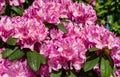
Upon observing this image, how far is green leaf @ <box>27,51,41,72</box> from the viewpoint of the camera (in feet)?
8.88

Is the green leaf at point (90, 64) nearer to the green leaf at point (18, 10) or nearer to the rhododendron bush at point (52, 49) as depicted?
the rhododendron bush at point (52, 49)

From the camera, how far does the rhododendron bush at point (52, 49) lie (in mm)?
2758

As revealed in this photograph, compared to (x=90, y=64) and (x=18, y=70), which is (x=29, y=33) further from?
(x=90, y=64)

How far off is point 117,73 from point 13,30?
0.76 meters

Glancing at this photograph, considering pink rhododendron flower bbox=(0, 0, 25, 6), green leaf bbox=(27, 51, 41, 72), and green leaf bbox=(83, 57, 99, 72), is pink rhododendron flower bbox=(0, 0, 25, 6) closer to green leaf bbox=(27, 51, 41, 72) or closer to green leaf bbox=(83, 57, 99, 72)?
green leaf bbox=(27, 51, 41, 72)

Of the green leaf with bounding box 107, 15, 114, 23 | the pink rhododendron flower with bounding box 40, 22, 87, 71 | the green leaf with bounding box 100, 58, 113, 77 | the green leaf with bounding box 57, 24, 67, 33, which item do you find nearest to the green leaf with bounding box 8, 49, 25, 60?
the pink rhododendron flower with bounding box 40, 22, 87, 71

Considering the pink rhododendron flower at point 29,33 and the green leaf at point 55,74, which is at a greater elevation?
the pink rhododendron flower at point 29,33

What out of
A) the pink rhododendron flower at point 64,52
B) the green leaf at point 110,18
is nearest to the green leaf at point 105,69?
the pink rhododendron flower at point 64,52

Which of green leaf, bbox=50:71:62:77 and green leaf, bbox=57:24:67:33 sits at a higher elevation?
green leaf, bbox=57:24:67:33

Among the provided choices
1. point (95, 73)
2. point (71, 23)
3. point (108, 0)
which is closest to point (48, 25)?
point (71, 23)

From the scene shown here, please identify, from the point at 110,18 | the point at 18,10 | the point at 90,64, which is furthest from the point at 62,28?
the point at 110,18

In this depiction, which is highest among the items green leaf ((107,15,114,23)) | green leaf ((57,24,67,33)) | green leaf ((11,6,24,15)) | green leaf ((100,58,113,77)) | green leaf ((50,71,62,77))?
green leaf ((57,24,67,33))

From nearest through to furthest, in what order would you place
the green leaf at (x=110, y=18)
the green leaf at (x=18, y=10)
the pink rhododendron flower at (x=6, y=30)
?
the pink rhododendron flower at (x=6, y=30) → the green leaf at (x=18, y=10) → the green leaf at (x=110, y=18)

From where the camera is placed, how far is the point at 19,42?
2814 millimetres
